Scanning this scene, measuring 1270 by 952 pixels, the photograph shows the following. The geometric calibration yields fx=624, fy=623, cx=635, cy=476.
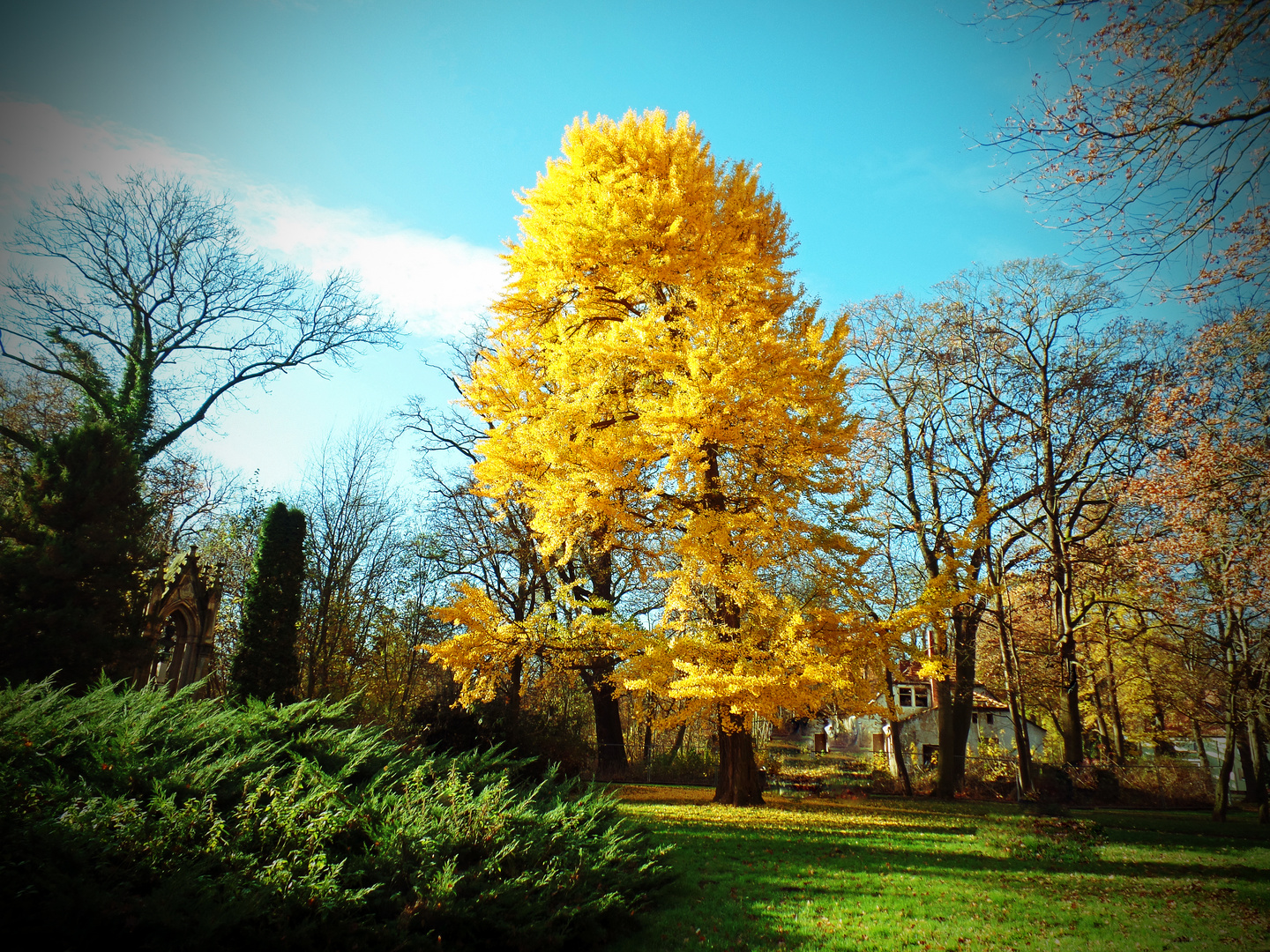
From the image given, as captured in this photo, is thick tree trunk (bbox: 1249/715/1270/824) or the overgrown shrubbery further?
thick tree trunk (bbox: 1249/715/1270/824)

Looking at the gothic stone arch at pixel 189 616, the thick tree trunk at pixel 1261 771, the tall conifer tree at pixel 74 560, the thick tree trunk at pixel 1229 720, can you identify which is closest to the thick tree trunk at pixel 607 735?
the gothic stone arch at pixel 189 616

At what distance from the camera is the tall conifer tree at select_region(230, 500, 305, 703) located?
13812 mm

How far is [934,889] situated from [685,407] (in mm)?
5640

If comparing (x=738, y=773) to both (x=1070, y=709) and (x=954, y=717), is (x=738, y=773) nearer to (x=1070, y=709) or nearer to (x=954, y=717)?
(x=954, y=717)

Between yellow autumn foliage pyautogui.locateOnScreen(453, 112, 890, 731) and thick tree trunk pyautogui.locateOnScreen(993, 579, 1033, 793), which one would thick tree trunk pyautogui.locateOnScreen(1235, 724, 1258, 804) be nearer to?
thick tree trunk pyautogui.locateOnScreen(993, 579, 1033, 793)

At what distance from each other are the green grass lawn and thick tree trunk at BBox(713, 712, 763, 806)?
0.59m

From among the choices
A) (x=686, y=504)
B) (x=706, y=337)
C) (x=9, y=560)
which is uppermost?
(x=706, y=337)

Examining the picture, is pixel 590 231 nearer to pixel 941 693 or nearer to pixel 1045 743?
pixel 941 693

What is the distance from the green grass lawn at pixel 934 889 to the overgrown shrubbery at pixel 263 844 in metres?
0.83

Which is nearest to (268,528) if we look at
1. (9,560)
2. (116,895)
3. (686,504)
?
(9,560)

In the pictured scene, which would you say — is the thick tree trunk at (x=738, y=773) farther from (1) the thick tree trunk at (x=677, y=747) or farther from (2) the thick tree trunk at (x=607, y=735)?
(2) the thick tree trunk at (x=607, y=735)

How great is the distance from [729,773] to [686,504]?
497 centimetres

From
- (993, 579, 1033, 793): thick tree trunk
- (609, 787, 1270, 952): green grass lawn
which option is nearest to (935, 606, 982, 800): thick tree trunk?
(993, 579, 1033, 793): thick tree trunk

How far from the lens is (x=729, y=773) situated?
36.2ft
